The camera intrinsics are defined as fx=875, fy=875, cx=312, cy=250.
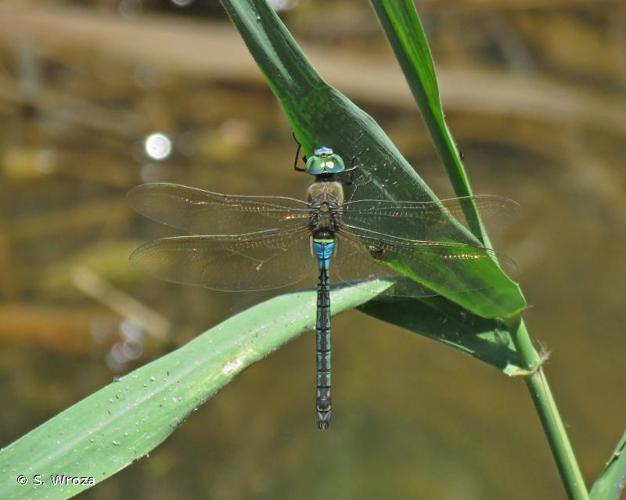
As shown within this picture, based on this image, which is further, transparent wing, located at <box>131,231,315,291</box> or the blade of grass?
transparent wing, located at <box>131,231,315,291</box>

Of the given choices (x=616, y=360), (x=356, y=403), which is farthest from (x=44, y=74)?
(x=616, y=360)

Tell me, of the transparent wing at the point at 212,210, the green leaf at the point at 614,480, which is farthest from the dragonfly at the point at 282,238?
the green leaf at the point at 614,480

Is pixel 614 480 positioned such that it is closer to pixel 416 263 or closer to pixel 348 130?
pixel 416 263

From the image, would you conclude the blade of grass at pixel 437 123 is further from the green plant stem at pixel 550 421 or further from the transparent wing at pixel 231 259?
the transparent wing at pixel 231 259

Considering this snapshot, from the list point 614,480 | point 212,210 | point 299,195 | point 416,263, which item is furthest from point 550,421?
point 299,195

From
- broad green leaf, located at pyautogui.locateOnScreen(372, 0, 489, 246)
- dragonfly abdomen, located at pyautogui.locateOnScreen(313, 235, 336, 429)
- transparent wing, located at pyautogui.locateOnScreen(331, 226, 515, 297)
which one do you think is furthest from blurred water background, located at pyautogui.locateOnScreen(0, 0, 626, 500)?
broad green leaf, located at pyautogui.locateOnScreen(372, 0, 489, 246)

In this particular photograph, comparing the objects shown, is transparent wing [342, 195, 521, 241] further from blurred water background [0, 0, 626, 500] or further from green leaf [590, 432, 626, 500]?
blurred water background [0, 0, 626, 500]

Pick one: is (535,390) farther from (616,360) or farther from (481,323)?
(616,360)

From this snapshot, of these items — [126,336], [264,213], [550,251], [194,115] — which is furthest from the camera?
[194,115]
